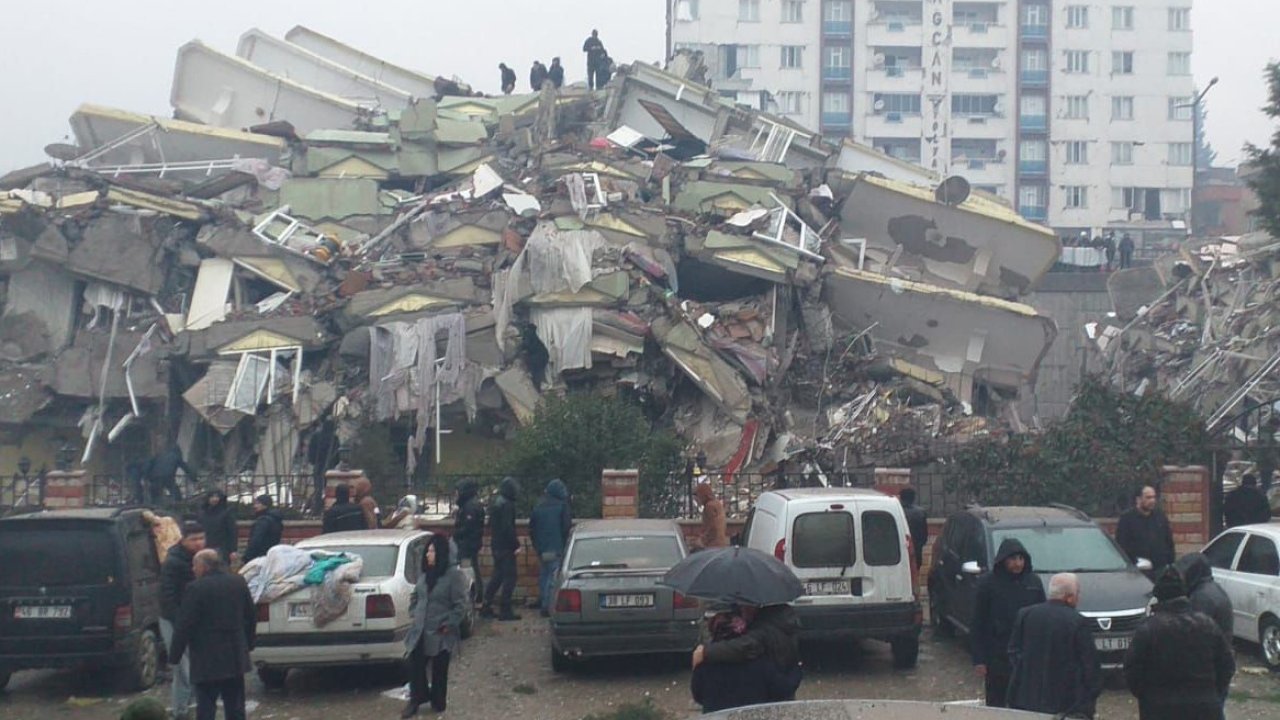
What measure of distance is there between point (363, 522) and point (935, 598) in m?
6.69

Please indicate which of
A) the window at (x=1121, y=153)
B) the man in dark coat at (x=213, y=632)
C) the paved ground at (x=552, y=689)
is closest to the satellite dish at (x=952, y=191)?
the paved ground at (x=552, y=689)

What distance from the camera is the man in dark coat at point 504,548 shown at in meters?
15.4

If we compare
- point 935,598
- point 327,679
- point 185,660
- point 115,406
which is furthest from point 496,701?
point 115,406

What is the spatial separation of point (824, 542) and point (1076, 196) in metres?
61.6

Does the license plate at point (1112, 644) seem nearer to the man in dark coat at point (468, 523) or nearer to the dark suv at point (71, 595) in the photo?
the man in dark coat at point (468, 523)

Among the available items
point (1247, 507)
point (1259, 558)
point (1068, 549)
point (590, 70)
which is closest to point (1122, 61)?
point (590, 70)

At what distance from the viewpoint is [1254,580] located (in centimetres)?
1247

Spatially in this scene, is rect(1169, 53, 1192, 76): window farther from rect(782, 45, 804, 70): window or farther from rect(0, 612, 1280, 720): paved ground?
rect(0, 612, 1280, 720): paved ground

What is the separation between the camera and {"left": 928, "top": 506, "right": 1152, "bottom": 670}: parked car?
1101 centimetres

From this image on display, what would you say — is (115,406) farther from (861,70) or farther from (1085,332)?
(861,70)

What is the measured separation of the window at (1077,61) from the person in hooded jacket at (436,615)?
216 ft

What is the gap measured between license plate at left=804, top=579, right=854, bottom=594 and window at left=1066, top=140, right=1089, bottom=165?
203 ft

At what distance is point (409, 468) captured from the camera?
23000mm

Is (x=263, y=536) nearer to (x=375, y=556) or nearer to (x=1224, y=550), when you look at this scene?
(x=375, y=556)
